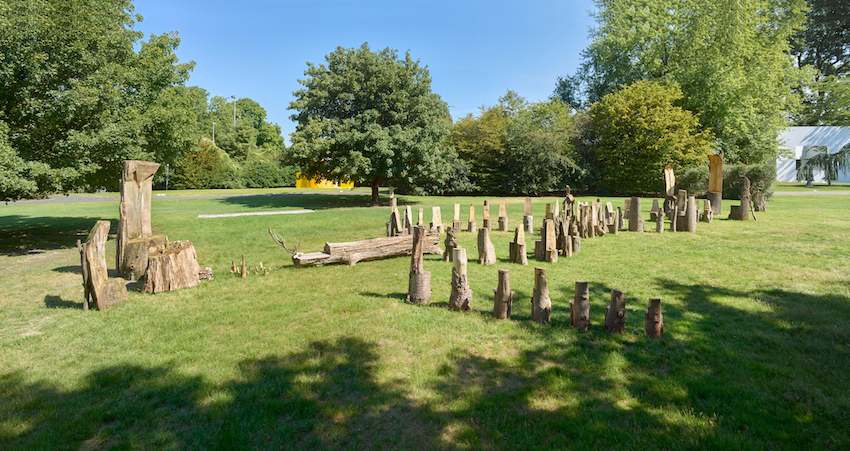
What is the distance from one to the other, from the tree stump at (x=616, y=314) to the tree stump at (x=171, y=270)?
6790 mm

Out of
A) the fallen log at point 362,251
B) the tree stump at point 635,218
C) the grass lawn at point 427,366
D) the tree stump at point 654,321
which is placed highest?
the tree stump at point 635,218

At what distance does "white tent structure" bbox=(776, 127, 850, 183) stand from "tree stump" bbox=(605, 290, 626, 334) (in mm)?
49062

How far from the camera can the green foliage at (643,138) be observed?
26.7 metres

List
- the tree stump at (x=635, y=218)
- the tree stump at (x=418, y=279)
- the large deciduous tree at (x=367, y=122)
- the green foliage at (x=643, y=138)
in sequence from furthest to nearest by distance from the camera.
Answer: the green foliage at (x=643, y=138)
the large deciduous tree at (x=367, y=122)
the tree stump at (x=635, y=218)
the tree stump at (x=418, y=279)

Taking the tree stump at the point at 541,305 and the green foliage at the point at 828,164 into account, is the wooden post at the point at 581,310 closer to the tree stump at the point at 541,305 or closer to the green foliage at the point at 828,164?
the tree stump at the point at 541,305

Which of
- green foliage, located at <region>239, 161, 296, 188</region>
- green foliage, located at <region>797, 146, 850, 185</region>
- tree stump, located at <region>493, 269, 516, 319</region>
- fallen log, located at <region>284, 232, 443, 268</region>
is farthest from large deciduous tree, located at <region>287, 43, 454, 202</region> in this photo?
green foliage, located at <region>797, 146, 850, 185</region>

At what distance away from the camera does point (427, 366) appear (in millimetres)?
4219

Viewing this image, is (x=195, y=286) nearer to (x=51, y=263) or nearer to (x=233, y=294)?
(x=233, y=294)

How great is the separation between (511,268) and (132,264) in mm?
6999

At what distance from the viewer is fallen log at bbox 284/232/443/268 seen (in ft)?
28.2

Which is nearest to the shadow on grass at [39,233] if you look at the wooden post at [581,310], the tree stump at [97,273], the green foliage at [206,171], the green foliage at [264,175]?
the tree stump at [97,273]

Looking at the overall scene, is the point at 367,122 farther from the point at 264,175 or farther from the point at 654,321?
the point at 264,175

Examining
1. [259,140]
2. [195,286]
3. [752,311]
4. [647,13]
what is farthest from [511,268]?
[259,140]

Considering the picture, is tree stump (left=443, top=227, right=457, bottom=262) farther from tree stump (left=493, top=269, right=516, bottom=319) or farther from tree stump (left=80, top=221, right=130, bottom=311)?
tree stump (left=80, top=221, right=130, bottom=311)
